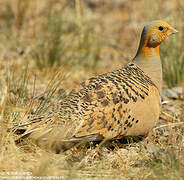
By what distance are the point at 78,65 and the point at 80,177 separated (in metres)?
4.15

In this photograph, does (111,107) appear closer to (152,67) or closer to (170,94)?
(152,67)

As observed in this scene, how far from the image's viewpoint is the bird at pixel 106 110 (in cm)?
338

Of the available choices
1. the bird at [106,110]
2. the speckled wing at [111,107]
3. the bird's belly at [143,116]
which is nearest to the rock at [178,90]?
the bird at [106,110]

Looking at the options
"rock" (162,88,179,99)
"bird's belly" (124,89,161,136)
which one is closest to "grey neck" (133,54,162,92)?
"bird's belly" (124,89,161,136)


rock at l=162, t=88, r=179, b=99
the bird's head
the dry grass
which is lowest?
rock at l=162, t=88, r=179, b=99

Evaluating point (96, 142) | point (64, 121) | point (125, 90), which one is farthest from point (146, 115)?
point (64, 121)

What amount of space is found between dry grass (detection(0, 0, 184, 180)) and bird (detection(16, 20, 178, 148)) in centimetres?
21

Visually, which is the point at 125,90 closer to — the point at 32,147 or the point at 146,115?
the point at 146,115

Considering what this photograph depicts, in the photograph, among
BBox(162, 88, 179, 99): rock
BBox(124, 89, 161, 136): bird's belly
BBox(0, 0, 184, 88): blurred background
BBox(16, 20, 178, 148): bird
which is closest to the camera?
BBox(16, 20, 178, 148): bird

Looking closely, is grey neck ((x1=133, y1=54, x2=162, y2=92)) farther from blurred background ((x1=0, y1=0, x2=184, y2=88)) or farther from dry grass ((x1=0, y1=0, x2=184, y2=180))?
dry grass ((x1=0, y1=0, x2=184, y2=180))

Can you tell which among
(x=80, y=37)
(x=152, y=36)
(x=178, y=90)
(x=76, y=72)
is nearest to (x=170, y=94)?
(x=178, y=90)

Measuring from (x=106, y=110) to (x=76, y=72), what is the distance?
337cm

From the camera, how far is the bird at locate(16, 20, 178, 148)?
133 inches

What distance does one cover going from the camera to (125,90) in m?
3.73
